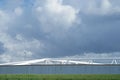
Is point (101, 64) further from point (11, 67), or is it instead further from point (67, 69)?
point (11, 67)

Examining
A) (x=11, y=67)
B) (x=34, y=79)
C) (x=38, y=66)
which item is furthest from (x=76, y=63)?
Answer: (x=34, y=79)

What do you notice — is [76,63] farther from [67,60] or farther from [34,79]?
[34,79]

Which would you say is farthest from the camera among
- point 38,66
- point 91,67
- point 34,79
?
point 38,66

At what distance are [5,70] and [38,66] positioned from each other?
1286 centimetres

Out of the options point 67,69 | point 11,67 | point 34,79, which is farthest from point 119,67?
point 34,79

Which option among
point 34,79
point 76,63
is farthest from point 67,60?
point 34,79

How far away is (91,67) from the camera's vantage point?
148 metres

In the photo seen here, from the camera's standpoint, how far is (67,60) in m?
160

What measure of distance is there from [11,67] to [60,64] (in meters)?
18.9

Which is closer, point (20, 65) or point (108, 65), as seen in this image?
point (20, 65)

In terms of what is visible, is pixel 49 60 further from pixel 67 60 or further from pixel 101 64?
pixel 101 64

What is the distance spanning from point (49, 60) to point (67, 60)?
23.2 feet

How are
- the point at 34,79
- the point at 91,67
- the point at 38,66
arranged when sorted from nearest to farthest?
the point at 34,79 → the point at 91,67 → the point at 38,66

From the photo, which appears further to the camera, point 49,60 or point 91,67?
point 49,60
